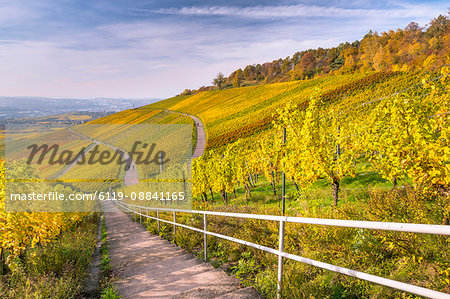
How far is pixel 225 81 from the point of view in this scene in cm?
11888

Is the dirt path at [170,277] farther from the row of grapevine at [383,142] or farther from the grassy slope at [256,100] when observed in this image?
the grassy slope at [256,100]

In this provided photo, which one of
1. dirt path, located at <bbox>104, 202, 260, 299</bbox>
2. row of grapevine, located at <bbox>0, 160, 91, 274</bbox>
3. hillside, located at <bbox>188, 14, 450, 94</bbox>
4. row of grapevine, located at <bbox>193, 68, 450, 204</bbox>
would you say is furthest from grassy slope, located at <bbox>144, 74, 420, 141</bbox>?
dirt path, located at <bbox>104, 202, 260, 299</bbox>

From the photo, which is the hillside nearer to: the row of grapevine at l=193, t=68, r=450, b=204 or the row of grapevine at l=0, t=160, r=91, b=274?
the row of grapevine at l=193, t=68, r=450, b=204

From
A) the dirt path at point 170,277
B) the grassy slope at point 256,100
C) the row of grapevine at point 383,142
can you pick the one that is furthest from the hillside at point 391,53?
the dirt path at point 170,277

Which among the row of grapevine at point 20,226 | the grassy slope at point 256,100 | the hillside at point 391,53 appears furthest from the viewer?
the hillside at point 391,53

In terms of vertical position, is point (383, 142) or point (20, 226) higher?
point (383, 142)

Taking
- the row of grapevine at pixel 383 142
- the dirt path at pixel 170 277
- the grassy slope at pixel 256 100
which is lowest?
the dirt path at pixel 170 277

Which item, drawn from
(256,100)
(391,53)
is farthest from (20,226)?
(391,53)

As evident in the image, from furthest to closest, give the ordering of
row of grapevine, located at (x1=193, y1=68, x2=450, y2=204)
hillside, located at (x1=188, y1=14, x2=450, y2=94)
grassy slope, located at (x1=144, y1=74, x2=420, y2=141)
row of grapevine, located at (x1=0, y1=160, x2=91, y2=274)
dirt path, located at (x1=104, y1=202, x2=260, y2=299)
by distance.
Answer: hillside, located at (x1=188, y1=14, x2=450, y2=94)
grassy slope, located at (x1=144, y1=74, x2=420, y2=141)
row of grapevine, located at (x1=0, y1=160, x2=91, y2=274)
row of grapevine, located at (x1=193, y1=68, x2=450, y2=204)
dirt path, located at (x1=104, y1=202, x2=260, y2=299)

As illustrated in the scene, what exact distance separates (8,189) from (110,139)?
3629 inches

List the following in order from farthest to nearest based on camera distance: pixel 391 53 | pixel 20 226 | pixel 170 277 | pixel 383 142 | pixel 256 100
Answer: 1. pixel 256 100
2. pixel 391 53
3. pixel 20 226
4. pixel 383 142
5. pixel 170 277

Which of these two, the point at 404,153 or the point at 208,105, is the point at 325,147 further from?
the point at 208,105

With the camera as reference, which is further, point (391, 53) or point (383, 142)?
point (391, 53)

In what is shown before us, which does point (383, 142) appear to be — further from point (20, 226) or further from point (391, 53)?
point (391, 53)
